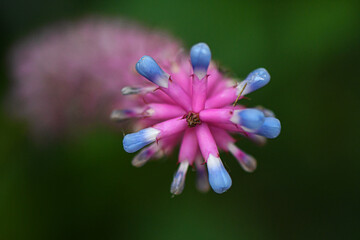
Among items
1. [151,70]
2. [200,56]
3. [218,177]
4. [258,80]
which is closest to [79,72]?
[151,70]

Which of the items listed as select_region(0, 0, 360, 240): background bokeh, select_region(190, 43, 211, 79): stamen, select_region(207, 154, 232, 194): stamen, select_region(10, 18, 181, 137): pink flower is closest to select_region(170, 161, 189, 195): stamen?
select_region(207, 154, 232, 194): stamen

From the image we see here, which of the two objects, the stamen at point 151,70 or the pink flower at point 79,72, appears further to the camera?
the pink flower at point 79,72

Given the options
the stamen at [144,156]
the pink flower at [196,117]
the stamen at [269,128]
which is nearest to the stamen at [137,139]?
the pink flower at [196,117]

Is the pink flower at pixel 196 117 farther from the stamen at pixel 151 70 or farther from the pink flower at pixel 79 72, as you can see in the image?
the pink flower at pixel 79 72

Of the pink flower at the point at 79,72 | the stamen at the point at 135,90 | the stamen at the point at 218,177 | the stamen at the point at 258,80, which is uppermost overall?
the pink flower at the point at 79,72

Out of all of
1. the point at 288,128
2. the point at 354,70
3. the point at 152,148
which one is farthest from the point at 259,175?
the point at 152,148

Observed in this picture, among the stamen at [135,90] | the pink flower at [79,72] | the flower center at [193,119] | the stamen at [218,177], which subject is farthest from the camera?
the pink flower at [79,72]

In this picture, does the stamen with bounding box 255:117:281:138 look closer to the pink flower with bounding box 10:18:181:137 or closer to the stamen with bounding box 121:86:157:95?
the stamen with bounding box 121:86:157:95
